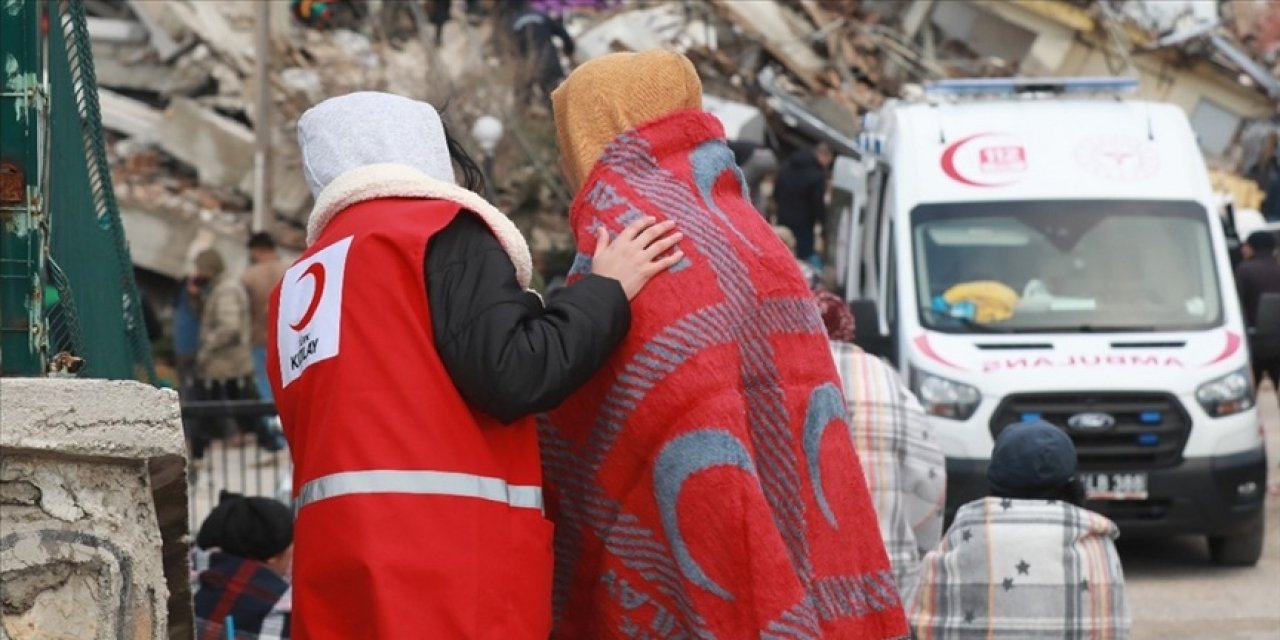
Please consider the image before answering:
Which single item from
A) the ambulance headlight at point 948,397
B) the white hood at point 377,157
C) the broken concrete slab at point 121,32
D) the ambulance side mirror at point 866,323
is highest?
the white hood at point 377,157

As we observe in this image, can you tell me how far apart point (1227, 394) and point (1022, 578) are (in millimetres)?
5743

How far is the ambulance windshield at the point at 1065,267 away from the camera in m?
11.5

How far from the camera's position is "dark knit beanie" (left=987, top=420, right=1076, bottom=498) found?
246 inches

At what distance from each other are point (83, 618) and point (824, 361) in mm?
1347

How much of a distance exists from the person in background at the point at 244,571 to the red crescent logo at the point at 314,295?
7.42ft

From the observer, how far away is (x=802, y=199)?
2222cm

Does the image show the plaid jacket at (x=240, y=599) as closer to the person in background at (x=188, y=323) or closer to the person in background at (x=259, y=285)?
the person in background at (x=259, y=285)

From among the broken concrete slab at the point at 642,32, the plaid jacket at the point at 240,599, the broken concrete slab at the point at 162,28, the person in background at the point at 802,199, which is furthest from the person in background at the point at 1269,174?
the plaid jacket at the point at 240,599

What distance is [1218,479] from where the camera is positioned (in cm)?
1104

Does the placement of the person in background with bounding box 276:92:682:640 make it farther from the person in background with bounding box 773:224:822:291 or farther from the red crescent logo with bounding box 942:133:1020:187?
the red crescent logo with bounding box 942:133:1020:187

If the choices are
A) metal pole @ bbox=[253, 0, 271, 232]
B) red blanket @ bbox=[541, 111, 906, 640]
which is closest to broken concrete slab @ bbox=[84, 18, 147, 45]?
metal pole @ bbox=[253, 0, 271, 232]

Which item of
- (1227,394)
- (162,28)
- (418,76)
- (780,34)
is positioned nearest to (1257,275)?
(1227,394)

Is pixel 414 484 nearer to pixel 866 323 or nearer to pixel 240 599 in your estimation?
pixel 240 599

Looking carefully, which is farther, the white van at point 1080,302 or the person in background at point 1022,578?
the white van at point 1080,302
